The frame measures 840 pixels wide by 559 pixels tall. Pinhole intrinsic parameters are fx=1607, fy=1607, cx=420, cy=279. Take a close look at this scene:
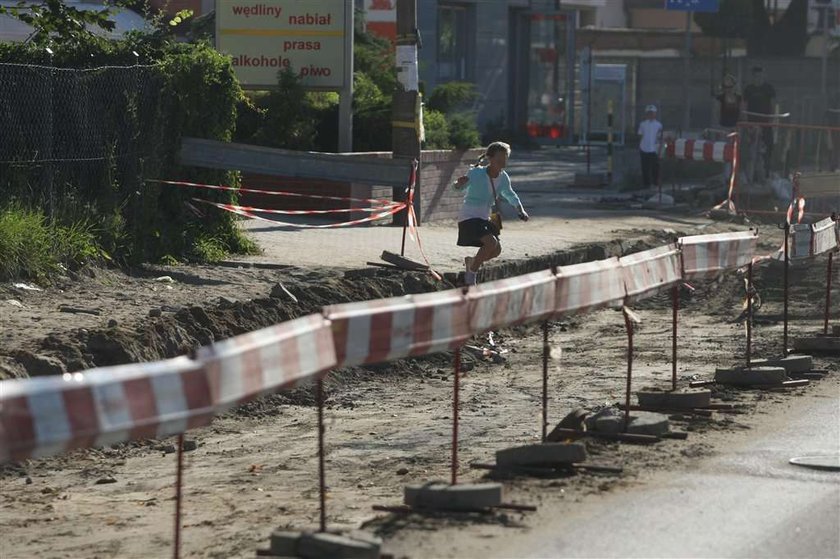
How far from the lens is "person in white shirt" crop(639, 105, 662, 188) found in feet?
102

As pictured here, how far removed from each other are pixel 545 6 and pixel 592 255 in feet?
87.6

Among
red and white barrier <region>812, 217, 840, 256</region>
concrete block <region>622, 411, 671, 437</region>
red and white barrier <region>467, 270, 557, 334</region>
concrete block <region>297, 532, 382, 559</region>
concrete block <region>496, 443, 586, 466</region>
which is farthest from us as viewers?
red and white barrier <region>812, 217, 840, 256</region>

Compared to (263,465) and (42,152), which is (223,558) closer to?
(263,465)

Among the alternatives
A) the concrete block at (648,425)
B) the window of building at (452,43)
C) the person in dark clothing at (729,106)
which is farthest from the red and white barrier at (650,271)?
the window of building at (452,43)

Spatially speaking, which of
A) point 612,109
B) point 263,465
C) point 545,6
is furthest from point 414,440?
point 545,6

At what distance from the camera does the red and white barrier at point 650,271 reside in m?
11.7

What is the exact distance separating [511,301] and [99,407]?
3.92 m

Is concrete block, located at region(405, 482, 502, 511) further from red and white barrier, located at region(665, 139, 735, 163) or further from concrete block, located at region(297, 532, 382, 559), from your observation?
red and white barrier, located at region(665, 139, 735, 163)

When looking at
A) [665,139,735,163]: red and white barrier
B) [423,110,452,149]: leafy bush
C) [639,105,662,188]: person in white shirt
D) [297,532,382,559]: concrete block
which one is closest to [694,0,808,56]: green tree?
[639,105,662,188]: person in white shirt

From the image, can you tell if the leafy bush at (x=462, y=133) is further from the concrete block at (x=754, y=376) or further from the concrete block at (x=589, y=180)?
the concrete block at (x=754, y=376)

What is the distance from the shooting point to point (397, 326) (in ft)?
28.4

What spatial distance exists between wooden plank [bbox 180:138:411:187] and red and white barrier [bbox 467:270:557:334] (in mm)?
9121

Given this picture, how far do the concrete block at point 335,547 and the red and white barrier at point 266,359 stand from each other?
0.73m

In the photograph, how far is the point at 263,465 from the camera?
11422mm
